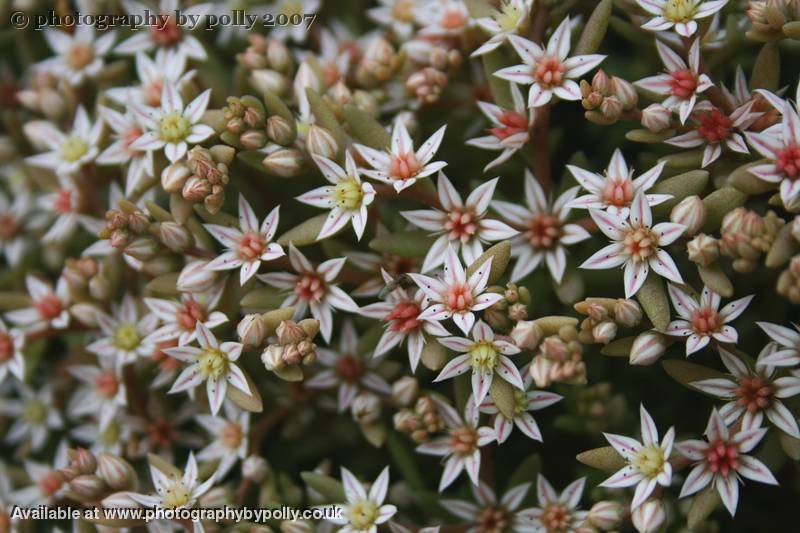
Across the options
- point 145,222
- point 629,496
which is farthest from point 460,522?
point 145,222

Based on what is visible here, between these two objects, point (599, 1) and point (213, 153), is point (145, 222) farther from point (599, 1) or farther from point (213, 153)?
point (599, 1)

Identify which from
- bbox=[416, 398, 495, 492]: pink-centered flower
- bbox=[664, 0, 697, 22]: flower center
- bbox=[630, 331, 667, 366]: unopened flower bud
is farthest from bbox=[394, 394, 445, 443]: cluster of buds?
bbox=[664, 0, 697, 22]: flower center

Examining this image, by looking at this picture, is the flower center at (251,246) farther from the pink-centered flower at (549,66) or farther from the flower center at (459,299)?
the pink-centered flower at (549,66)

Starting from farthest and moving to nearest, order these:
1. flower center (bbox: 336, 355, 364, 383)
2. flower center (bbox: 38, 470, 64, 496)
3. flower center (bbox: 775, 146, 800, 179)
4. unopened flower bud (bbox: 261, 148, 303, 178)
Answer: flower center (bbox: 38, 470, 64, 496)
flower center (bbox: 336, 355, 364, 383)
unopened flower bud (bbox: 261, 148, 303, 178)
flower center (bbox: 775, 146, 800, 179)

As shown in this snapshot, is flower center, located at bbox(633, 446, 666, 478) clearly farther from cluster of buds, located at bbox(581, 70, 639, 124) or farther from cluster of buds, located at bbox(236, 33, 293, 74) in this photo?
cluster of buds, located at bbox(236, 33, 293, 74)

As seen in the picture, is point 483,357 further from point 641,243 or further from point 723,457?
point 723,457

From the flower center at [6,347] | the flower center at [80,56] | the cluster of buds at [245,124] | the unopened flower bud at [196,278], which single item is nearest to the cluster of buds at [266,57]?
the cluster of buds at [245,124]
